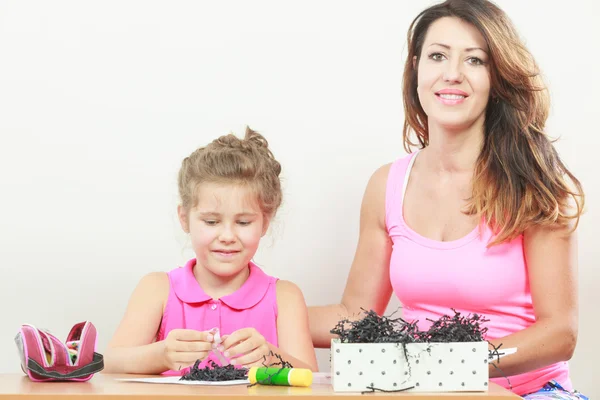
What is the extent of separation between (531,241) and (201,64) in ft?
3.88

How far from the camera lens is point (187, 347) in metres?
1.61

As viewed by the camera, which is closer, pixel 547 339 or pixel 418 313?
pixel 547 339

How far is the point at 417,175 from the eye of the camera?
2.34 metres

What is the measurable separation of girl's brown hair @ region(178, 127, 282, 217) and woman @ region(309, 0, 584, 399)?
0.41m

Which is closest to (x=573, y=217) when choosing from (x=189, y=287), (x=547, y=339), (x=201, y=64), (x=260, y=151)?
(x=547, y=339)

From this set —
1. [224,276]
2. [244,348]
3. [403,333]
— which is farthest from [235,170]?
[403,333]

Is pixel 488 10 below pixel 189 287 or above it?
above

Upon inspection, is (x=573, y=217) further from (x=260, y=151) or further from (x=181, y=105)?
(x=181, y=105)

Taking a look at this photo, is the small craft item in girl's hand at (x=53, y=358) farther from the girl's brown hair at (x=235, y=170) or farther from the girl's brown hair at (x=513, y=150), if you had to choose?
the girl's brown hair at (x=513, y=150)

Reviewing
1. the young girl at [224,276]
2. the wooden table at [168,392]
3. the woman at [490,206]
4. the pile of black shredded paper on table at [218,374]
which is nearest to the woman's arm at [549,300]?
the woman at [490,206]

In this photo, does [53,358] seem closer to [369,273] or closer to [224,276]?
[224,276]

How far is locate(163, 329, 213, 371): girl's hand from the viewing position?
1.61m

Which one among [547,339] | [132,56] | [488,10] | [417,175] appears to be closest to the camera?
[547,339]

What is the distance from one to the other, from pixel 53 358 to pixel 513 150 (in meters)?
1.20
